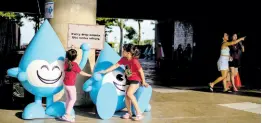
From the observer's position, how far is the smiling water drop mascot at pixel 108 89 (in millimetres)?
5285

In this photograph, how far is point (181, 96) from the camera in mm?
8516

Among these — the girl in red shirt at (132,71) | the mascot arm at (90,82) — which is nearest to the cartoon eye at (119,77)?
the girl in red shirt at (132,71)

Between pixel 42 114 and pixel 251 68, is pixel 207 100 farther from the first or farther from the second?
pixel 251 68

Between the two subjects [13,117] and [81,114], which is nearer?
[13,117]

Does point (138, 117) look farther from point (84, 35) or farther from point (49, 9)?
point (49, 9)

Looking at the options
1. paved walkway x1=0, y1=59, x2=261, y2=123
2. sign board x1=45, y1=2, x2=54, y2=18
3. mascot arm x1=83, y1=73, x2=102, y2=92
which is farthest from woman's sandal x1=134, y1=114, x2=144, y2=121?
sign board x1=45, y1=2, x2=54, y2=18

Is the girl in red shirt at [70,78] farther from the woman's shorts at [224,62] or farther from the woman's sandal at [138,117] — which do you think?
the woman's shorts at [224,62]

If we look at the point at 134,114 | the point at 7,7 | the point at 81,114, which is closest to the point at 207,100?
the point at 134,114

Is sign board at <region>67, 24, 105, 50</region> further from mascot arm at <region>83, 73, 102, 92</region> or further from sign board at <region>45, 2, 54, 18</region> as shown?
mascot arm at <region>83, 73, 102, 92</region>

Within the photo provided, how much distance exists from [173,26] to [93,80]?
24.9 meters

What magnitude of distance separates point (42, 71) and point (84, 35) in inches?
50.9

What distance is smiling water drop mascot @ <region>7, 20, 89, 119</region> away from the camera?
203 inches

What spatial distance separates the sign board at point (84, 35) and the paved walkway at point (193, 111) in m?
1.26

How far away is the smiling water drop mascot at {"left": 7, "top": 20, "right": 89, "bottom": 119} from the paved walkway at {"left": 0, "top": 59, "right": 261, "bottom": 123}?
0.21 meters
